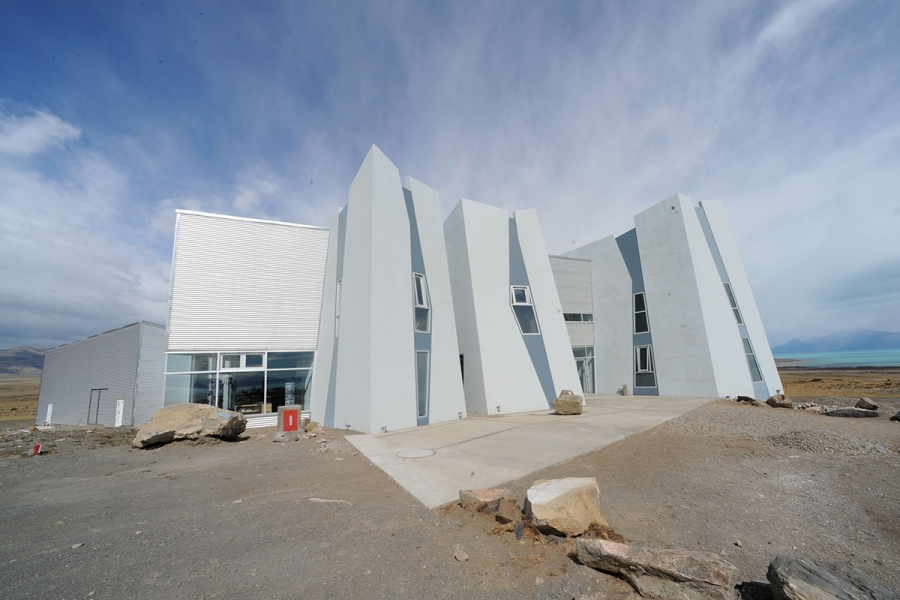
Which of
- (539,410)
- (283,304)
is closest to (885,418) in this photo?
(539,410)

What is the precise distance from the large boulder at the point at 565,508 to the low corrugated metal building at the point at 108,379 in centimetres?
1658

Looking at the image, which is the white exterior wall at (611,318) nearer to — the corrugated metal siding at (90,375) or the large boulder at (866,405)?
the large boulder at (866,405)

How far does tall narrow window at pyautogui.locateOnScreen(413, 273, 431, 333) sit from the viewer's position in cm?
1379

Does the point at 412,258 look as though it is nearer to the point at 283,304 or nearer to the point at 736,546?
the point at 283,304

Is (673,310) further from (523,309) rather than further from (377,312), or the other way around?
(377,312)

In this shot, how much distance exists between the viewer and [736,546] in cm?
408

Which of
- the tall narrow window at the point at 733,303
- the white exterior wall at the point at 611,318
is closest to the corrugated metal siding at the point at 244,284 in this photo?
A: the white exterior wall at the point at 611,318

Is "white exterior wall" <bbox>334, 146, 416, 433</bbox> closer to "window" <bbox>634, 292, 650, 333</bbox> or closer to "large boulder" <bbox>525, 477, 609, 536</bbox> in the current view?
"large boulder" <bbox>525, 477, 609, 536</bbox>

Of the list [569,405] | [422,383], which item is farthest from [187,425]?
[569,405]

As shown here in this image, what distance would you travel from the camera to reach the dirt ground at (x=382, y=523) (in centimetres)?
352

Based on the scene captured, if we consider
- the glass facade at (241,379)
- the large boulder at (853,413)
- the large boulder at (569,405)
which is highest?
the glass facade at (241,379)

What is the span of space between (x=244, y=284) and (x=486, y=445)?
11.9 meters

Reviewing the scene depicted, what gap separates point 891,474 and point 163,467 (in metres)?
13.8

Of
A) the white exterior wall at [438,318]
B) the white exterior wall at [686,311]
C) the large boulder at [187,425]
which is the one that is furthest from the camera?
the white exterior wall at [686,311]
